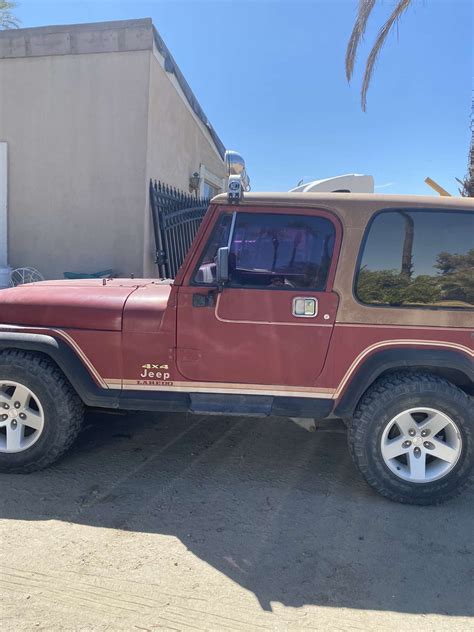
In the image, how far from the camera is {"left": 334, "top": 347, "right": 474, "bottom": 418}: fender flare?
2828 millimetres

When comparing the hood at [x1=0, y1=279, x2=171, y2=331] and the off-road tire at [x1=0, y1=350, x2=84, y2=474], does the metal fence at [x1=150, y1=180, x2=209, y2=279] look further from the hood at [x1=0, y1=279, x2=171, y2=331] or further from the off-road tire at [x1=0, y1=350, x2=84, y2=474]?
the off-road tire at [x1=0, y1=350, x2=84, y2=474]

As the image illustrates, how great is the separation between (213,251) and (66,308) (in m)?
1.08

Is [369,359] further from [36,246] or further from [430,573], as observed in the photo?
[36,246]

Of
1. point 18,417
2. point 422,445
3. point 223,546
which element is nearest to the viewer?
point 223,546

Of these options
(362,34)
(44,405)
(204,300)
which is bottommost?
(44,405)

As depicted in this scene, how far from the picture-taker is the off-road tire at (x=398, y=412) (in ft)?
9.39

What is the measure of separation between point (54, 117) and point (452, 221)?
238 inches

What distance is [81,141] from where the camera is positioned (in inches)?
262

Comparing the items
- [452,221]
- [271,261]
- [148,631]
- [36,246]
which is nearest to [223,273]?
[271,261]

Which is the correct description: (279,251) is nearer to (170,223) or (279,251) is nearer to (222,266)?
(222,266)

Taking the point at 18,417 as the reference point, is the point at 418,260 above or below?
above

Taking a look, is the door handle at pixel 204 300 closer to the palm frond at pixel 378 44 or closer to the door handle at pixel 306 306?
the door handle at pixel 306 306

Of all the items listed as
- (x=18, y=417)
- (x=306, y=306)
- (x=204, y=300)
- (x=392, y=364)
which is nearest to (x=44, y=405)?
(x=18, y=417)

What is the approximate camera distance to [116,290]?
131 inches
